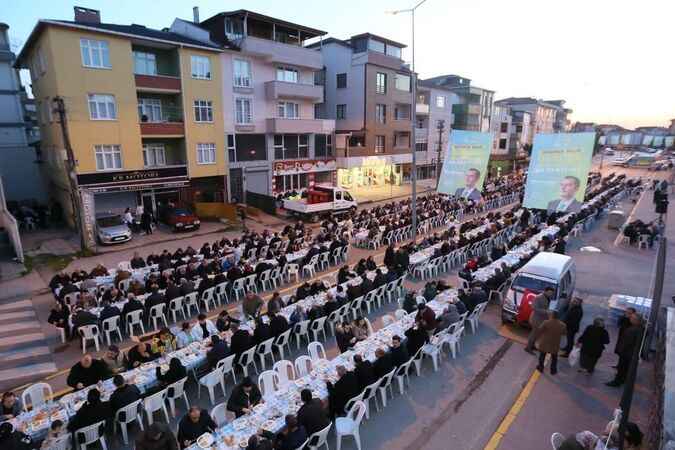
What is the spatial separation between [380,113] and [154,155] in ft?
75.8

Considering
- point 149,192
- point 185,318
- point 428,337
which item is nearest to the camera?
point 428,337

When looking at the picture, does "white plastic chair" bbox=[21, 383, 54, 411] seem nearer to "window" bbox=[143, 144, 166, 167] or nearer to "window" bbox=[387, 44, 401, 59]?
"window" bbox=[143, 144, 166, 167]

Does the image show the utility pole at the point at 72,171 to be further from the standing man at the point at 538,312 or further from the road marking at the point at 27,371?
the standing man at the point at 538,312

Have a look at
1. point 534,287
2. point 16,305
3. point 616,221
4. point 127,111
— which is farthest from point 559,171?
point 127,111

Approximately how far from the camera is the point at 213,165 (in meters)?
28.0

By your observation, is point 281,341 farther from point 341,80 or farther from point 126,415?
point 341,80

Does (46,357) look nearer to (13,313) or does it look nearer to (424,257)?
(13,313)

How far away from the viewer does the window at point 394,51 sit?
4150cm

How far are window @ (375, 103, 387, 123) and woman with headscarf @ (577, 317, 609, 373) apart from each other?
112 ft

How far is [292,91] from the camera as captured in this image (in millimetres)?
31812

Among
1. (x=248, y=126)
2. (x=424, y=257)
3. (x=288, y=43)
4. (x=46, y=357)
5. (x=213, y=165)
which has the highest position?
(x=288, y=43)

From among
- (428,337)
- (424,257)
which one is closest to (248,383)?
(428,337)

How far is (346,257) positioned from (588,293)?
9.90 meters

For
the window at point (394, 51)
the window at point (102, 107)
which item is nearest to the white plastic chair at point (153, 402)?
the window at point (102, 107)
